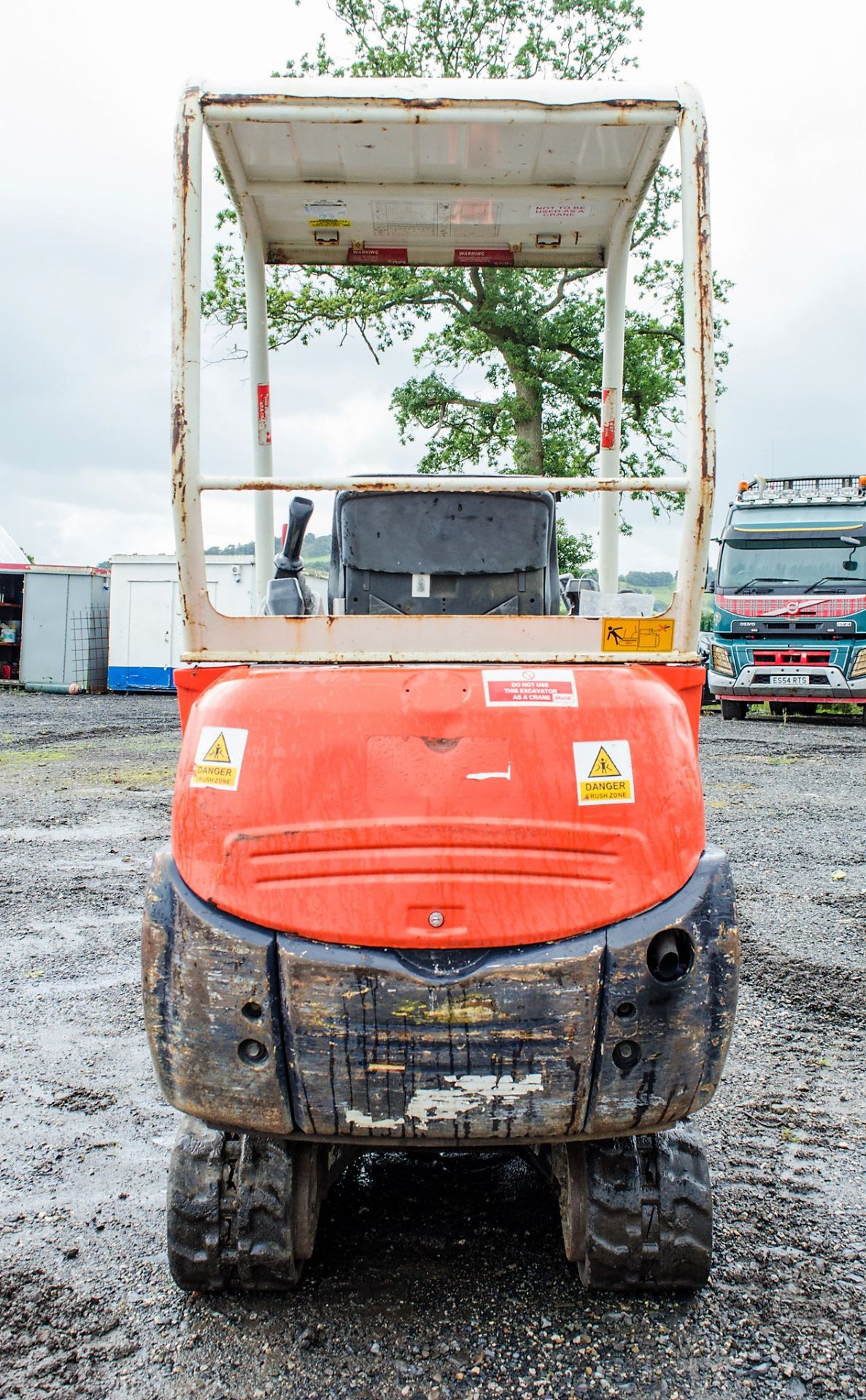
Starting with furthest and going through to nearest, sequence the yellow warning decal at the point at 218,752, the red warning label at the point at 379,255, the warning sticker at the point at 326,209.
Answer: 1. the red warning label at the point at 379,255
2. the warning sticker at the point at 326,209
3. the yellow warning decal at the point at 218,752

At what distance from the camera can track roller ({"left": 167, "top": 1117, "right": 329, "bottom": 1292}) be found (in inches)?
103

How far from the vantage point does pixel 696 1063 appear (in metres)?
2.34

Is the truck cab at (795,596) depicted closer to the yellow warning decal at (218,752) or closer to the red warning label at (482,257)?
the red warning label at (482,257)

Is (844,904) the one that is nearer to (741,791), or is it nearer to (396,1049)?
(741,791)

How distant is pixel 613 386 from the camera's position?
12.4 ft

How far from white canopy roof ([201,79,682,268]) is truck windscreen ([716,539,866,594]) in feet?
44.1

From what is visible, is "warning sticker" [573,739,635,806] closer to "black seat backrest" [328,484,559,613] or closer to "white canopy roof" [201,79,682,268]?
"black seat backrest" [328,484,559,613]

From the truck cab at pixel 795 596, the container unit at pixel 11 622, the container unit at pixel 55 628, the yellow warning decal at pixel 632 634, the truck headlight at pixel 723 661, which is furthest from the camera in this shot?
the container unit at pixel 11 622

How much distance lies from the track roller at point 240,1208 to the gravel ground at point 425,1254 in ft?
0.41

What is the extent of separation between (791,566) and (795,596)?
1.72ft

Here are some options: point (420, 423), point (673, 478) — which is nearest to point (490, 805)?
point (673, 478)

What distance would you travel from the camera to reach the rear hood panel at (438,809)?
2.22m

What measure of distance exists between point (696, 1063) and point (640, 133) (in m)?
2.36

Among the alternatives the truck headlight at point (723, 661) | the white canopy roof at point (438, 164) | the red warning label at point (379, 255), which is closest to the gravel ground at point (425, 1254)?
the white canopy roof at point (438, 164)
